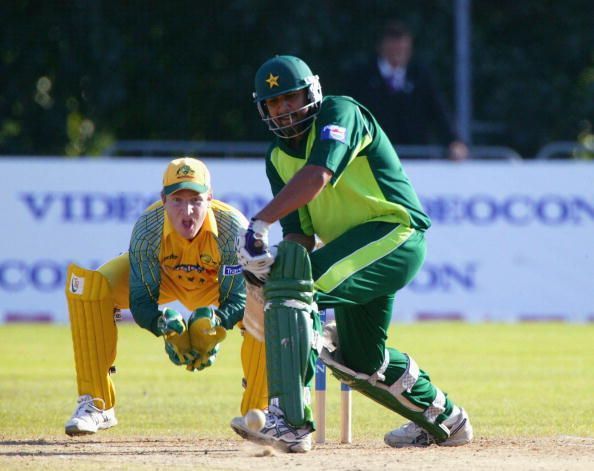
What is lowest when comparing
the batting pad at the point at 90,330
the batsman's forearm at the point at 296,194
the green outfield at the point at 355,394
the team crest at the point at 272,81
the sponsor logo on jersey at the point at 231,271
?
the green outfield at the point at 355,394

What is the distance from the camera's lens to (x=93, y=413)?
724 centimetres

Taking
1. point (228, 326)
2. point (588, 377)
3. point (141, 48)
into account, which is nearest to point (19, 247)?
point (141, 48)

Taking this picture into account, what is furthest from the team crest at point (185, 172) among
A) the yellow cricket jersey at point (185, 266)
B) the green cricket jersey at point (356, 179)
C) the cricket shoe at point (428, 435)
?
the cricket shoe at point (428, 435)

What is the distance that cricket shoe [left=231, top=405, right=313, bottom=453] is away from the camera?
6.15 m

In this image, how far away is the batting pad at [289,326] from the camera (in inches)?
237

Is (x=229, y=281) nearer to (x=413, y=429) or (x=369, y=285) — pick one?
(x=369, y=285)

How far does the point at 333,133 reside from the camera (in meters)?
6.12

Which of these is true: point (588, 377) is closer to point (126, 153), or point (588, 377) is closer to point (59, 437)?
point (59, 437)

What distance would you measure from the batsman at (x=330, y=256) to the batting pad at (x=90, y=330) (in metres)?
1.26

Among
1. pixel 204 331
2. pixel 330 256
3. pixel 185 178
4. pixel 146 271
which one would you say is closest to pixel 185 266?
pixel 146 271

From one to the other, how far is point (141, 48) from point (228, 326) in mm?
13225

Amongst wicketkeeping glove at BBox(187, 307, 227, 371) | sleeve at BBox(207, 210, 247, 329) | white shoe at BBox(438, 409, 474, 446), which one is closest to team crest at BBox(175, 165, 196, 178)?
sleeve at BBox(207, 210, 247, 329)

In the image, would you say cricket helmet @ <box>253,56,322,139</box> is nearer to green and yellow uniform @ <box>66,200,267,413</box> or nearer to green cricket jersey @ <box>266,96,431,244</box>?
green cricket jersey @ <box>266,96,431,244</box>

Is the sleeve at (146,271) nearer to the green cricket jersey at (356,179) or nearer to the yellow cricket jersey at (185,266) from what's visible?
the yellow cricket jersey at (185,266)
